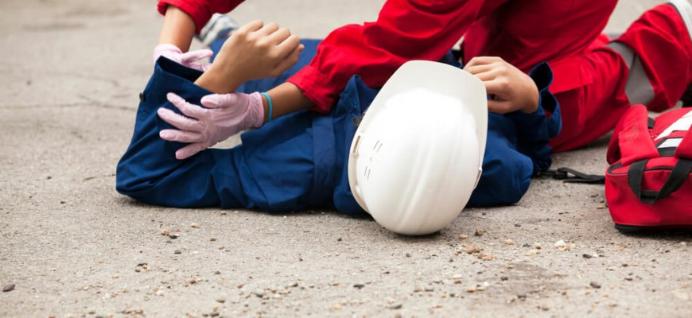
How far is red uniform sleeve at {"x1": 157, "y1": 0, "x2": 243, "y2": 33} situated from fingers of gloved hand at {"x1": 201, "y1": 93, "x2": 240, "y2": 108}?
42 centimetres

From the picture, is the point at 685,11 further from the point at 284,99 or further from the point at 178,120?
the point at 178,120

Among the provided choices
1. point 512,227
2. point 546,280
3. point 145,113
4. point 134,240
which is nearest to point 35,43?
point 145,113

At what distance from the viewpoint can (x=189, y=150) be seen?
1958 mm

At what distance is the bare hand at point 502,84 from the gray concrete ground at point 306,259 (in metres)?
0.21

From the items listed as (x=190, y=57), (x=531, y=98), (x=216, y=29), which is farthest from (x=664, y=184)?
(x=216, y=29)

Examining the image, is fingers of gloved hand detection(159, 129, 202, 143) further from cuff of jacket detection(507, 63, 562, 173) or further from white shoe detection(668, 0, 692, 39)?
white shoe detection(668, 0, 692, 39)

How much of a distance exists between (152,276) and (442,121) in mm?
539

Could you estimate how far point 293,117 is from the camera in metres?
2.05

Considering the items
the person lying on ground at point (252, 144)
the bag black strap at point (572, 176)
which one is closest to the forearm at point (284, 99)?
the person lying on ground at point (252, 144)

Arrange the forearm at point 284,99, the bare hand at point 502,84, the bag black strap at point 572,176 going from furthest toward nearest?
the bag black strap at point 572,176 → the forearm at point 284,99 → the bare hand at point 502,84

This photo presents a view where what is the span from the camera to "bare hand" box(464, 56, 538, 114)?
6.11 feet

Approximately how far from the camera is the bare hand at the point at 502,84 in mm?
1863

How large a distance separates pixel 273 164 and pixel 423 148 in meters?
0.43

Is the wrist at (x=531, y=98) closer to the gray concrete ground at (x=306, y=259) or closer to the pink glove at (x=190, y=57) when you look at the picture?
the gray concrete ground at (x=306, y=259)
